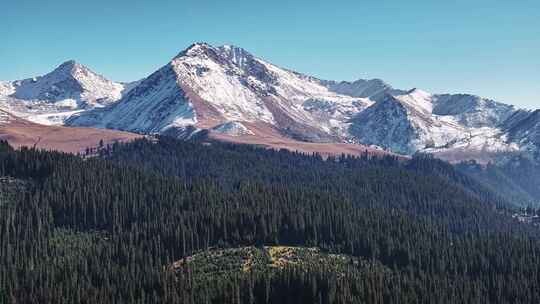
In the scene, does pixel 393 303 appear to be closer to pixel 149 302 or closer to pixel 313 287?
pixel 313 287

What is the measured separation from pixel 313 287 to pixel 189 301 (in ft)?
112

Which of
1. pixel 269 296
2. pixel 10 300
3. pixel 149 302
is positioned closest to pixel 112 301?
pixel 149 302

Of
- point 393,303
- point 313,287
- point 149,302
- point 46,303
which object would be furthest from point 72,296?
point 393,303

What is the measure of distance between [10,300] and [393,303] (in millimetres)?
103623

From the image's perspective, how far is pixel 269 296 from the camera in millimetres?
199000

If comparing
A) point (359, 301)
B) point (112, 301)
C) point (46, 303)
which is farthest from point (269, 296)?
point (46, 303)

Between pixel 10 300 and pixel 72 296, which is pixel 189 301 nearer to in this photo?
pixel 72 296

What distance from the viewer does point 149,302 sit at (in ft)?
644

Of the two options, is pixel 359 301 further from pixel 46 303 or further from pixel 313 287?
pixel 46 303

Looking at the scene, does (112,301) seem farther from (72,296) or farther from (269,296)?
(269,296)

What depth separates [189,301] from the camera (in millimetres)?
190875

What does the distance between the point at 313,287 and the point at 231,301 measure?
76.5 feet

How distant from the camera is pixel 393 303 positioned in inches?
7810

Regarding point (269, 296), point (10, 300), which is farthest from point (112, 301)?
point (269, 296)
